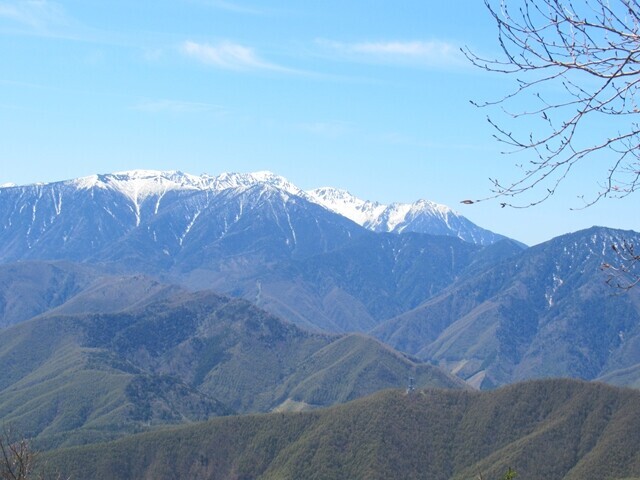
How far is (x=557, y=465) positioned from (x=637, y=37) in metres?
195

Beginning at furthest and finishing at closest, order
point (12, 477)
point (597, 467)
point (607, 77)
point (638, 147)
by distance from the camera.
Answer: point (597, 467)
point (12, 477)
point (638, 147)
point (607, 77)

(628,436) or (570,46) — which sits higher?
(570,46)

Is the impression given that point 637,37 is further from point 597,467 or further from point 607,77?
point 597,467

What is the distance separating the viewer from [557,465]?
197 m

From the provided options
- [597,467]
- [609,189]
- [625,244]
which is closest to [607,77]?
[609,189]

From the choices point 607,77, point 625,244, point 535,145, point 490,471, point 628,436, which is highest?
point 607,77

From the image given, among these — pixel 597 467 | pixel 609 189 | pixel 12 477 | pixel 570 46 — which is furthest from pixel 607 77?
pixel 597 467

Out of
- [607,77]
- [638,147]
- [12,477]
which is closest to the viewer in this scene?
[607,77]

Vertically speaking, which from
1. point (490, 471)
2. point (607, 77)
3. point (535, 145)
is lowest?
point (490, 471)

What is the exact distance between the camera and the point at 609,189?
15.5m

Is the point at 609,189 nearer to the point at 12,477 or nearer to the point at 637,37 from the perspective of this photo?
the point at 637,37

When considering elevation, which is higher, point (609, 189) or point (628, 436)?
point (609, 189)

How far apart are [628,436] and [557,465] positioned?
1603 centimetres

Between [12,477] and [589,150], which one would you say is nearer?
[589,150]
